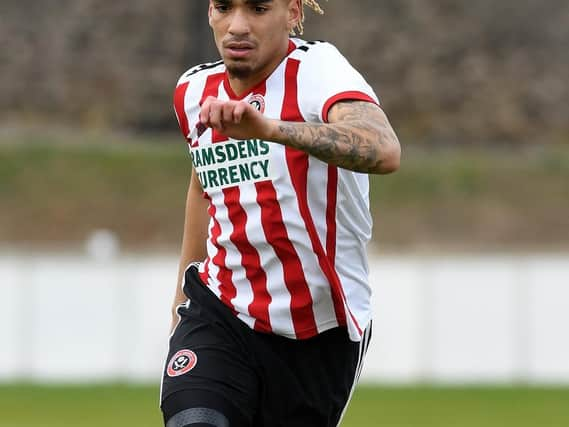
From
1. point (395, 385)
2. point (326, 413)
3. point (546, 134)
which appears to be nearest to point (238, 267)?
point (326, 413)

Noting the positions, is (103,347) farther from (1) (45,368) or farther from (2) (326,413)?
(2) (326,413)

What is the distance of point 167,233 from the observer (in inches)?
1027

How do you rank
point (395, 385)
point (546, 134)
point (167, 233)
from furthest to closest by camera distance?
point (546, 134), point (167, 233), point (395, 385)

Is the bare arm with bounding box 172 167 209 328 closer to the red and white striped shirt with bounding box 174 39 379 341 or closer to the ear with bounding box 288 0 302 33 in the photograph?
the red and white striped shirt with bounding box 174 39 379 341

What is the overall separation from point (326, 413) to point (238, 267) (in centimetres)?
58

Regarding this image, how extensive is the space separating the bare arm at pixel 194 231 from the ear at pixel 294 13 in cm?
68

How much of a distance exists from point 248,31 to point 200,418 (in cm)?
122

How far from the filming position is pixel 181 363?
484cm

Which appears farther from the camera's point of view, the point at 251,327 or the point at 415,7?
the point at 415,7

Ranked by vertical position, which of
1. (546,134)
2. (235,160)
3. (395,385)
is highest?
(235,160)

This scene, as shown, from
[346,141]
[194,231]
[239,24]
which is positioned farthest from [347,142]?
[194,231]

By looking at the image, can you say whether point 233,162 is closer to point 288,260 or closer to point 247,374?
→ point 288,260

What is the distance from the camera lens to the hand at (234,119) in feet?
12.8

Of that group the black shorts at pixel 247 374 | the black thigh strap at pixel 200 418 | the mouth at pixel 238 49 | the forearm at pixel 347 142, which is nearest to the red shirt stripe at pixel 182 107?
the mouth at pixel 238 49
